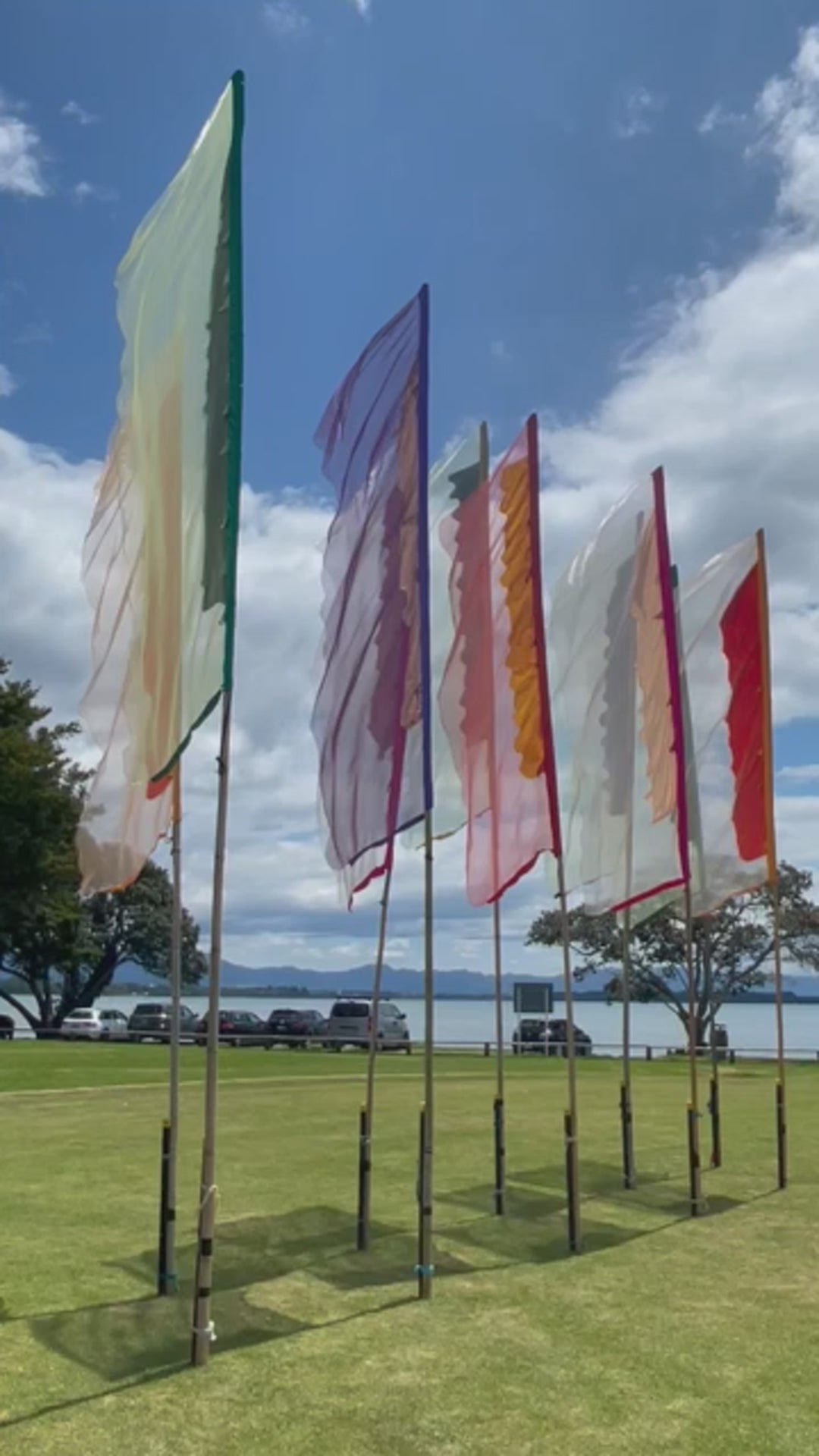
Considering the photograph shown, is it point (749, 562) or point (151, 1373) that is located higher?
point (749, 562)

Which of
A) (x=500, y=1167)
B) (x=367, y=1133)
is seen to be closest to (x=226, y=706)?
(x=367, y=1133)

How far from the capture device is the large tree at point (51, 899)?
46.9 meters

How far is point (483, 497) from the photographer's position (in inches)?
482

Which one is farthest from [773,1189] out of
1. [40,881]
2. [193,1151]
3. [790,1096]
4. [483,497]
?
[40,881]

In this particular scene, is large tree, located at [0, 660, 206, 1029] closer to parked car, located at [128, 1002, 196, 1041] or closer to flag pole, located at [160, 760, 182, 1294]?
parked car, located at [128, 1002, 196, 1041]

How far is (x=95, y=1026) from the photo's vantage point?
58.9m

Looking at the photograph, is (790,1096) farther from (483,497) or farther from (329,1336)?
(329,1336)

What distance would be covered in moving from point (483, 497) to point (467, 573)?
2.52 ft

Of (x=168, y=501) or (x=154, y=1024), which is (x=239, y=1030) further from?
(x=168, y=501)

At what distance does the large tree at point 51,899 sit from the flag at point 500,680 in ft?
89.8

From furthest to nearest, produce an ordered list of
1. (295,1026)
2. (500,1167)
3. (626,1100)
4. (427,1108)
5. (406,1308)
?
1. (295,1026)
2. (626,1100)
3. (500,1167)
4. (427,1108)
5. (406,1308)

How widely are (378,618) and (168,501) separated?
7.02 feet

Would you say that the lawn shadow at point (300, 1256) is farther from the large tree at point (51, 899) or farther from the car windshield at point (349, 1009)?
the car windshield at point (349, 1009)

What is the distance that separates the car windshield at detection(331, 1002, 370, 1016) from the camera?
5272 cm
